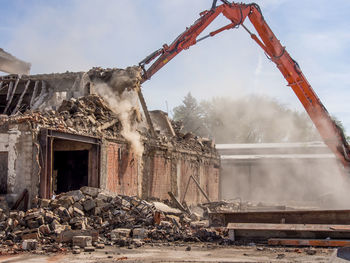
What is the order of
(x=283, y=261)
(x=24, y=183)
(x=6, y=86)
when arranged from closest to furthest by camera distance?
1. (x=283, y=261)
2. (x=24, y=183)
3. (x=6, y=86)

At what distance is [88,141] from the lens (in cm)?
1416

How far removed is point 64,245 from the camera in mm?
9773

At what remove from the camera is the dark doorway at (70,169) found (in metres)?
16.7

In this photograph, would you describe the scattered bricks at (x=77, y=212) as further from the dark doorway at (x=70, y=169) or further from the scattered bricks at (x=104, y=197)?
the dark doorway at (x=70, y=169)

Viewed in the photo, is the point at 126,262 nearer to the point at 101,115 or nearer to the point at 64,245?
the point at 64,245

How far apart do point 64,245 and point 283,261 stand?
186 inches

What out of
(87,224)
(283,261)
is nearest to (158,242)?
(87,224)

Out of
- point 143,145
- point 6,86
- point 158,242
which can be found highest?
point 6,86

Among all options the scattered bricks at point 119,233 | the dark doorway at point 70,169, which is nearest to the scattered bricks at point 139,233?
the scattered bricks at point 119,233

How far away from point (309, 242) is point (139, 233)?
399 cm

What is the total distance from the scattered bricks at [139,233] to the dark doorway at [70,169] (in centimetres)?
607

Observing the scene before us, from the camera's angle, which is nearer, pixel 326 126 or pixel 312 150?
pixel 326 126

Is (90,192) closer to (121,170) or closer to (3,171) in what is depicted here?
(3,171)

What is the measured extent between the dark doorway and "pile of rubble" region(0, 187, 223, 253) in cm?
409
